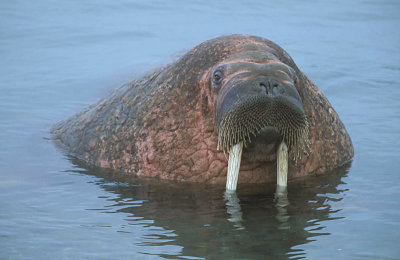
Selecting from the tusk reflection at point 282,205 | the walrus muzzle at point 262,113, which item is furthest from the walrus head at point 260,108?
the tusk reflection at point 282,205

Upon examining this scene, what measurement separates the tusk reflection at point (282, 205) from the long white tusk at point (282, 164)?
122 millimetres

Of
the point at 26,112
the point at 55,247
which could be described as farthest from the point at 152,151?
the point at 26,112

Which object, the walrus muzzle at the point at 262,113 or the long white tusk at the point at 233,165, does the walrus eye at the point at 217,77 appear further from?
the long white tusk at the point at 233,165

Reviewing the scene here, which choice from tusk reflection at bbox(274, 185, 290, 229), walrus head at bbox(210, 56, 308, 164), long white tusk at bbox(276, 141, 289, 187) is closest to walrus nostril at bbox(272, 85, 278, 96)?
walrus head at bbox(210, 56, 308, 164)

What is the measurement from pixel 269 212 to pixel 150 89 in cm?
215

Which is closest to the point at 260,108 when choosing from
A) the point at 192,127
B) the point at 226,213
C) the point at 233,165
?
the point at 233,165

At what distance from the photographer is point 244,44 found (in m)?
8.01

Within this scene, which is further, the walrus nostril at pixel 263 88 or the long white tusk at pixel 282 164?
the long white tusk at pixel 282 164

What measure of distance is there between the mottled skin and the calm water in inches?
6.8

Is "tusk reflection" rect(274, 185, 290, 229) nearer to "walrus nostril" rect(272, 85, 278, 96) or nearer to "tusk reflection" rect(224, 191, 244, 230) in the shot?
"tusk reflection" rect(224, 191, 244, 230)

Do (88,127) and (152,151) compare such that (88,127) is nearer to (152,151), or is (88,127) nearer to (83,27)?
(152,151)

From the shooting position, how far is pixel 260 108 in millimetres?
6969

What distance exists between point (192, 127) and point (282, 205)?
4.05 ft

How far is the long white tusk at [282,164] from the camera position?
24.5 feet
